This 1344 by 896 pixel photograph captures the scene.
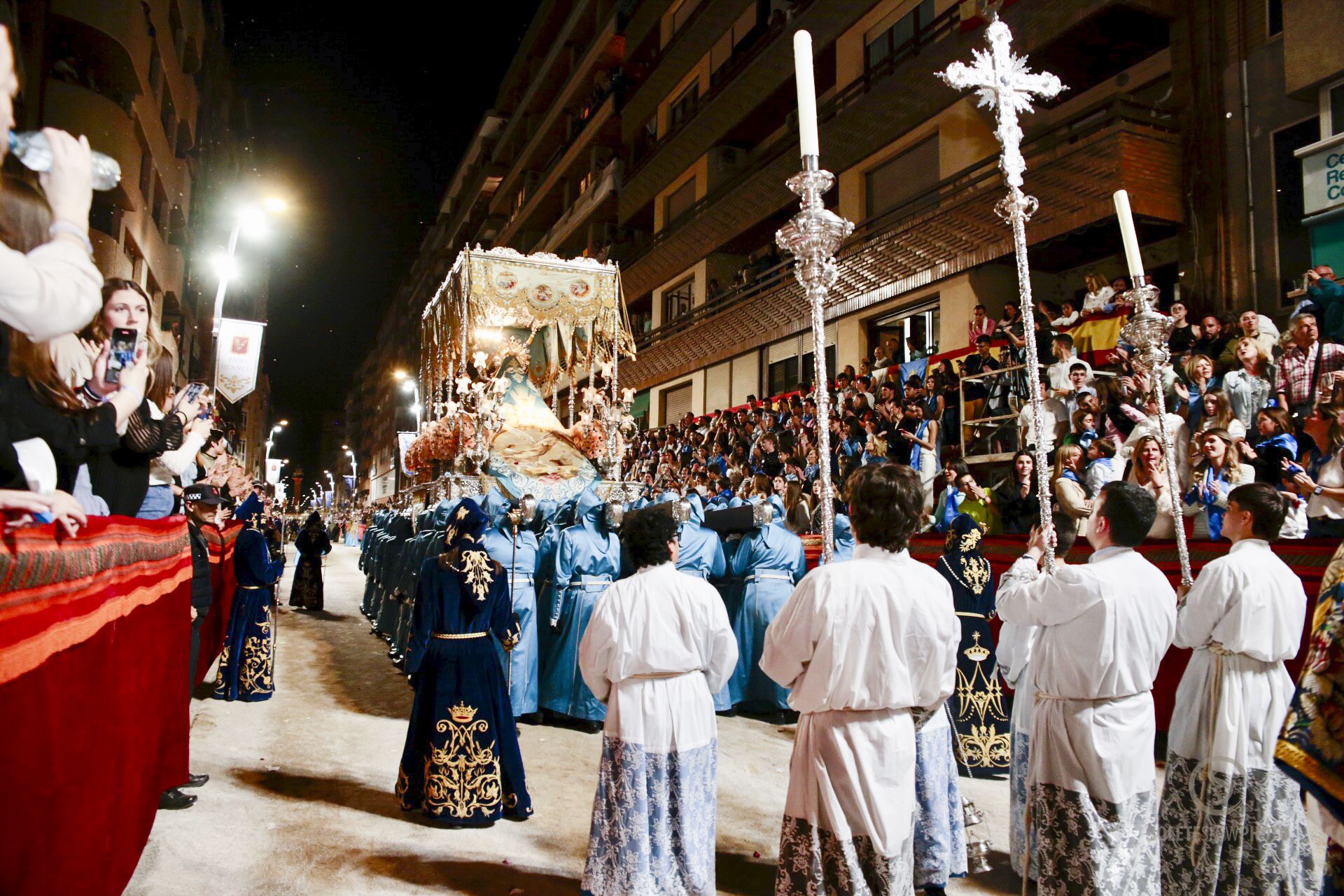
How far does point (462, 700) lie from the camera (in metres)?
4.73

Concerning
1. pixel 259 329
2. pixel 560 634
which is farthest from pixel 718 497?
pixel 259 329

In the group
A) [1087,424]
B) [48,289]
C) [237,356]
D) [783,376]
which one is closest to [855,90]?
[783,376]

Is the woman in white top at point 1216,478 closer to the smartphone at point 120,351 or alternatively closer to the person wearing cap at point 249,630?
the smartphone at point 120,351

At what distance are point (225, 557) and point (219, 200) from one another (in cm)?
2769

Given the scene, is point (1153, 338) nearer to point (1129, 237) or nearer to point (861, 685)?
point (1129, 237)

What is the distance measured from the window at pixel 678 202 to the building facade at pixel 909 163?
0.14 m

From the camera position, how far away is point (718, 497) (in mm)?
9180

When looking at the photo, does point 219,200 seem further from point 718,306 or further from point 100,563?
point 100,563

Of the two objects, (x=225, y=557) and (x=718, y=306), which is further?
(x=718, y=306)

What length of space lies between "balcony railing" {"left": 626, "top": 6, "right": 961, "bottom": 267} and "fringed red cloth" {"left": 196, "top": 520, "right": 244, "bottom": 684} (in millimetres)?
13028

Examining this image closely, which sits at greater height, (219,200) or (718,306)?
(219,200)

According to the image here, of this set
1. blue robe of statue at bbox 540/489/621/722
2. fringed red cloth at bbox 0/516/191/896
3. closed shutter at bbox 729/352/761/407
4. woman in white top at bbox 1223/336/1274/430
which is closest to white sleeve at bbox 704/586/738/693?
fringed red cloth at bbox 0/516/191/896

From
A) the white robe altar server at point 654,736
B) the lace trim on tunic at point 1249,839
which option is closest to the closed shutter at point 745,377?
the white robe altar server at point 654,736

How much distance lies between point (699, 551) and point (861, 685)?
15.9 feet
